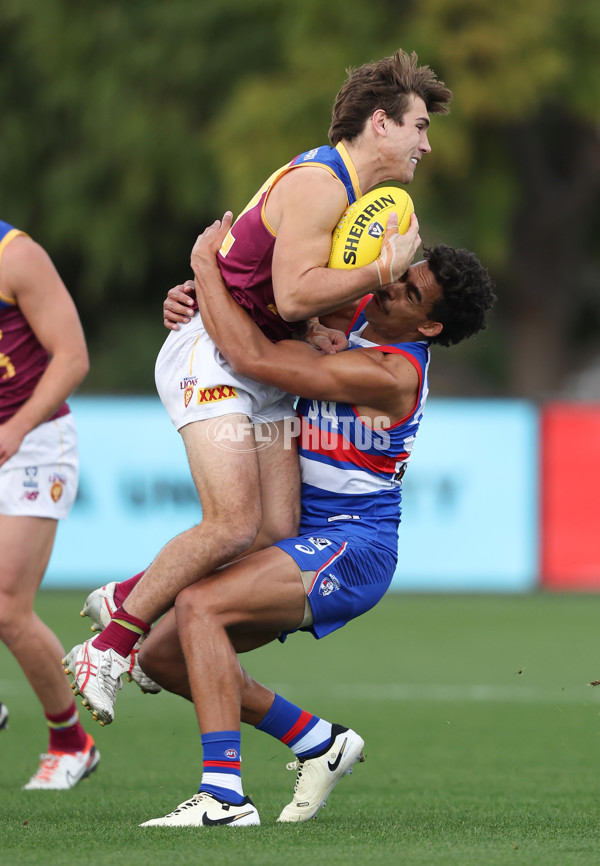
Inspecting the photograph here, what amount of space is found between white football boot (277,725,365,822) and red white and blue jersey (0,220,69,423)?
1921mm

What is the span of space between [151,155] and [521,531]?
35.9 feet

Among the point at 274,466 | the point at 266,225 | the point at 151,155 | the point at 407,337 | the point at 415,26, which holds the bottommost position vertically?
the point at 274,466

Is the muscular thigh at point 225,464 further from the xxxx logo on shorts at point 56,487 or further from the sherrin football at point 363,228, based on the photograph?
the xxxx logo on shorts at point 56,487

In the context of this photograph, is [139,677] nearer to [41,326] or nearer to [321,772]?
[321,772]

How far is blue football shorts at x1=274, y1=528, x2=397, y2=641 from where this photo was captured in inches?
203

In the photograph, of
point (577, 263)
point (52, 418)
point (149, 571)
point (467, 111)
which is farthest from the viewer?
point (577, 263)

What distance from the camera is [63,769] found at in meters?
6.21

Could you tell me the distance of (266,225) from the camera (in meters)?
5.30

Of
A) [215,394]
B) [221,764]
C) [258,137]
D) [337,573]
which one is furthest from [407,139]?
[258,137]

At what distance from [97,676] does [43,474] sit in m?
1.36

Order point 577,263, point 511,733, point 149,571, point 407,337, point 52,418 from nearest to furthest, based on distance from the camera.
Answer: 1. point 149,571
2. point 407,337
3. point 52,418
4. point 511,733
5. point 577,263

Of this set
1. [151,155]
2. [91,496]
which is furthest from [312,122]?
[91,496]

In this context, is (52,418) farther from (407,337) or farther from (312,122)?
(312,122)

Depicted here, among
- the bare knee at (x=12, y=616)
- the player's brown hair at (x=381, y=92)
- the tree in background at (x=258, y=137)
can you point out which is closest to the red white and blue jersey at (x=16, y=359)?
the bare knee at (x=12, y=616)
